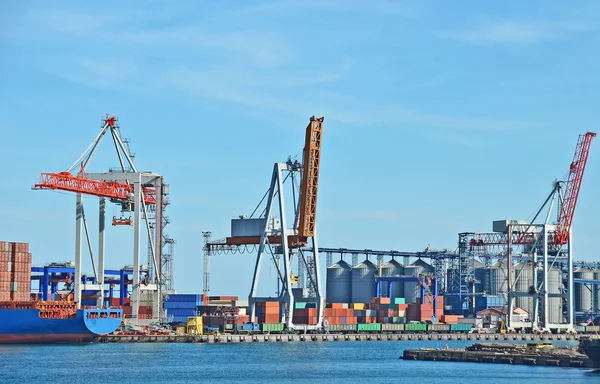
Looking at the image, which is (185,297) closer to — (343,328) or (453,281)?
(343,328)

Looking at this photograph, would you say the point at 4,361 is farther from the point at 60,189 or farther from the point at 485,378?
the point at 485,378

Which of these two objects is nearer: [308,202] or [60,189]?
[60,189]

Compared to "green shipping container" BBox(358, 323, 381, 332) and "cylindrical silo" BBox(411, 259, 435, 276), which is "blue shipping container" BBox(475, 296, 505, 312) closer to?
"cylindrical silo" BBox(411, 259, 435, 276)

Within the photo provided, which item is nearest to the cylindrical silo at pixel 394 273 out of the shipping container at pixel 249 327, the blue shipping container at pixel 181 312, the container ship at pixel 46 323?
the blue shipping container at pixel 181 312

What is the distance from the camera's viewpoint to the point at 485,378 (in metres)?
64.6

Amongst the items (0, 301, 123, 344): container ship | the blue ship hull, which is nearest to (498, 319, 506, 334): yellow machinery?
the blue ship hull

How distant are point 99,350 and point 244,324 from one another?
20.9m

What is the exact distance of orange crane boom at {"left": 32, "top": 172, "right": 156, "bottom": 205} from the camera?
287 feet

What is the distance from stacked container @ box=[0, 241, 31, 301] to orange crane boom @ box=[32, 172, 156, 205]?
22.6ft

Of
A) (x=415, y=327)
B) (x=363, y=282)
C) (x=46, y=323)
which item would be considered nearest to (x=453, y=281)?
(x=363, y=282)

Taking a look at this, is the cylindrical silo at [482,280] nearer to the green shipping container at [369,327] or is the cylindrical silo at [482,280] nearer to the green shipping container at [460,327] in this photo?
the green shipping container at [460,327]

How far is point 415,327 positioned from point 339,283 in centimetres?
3580

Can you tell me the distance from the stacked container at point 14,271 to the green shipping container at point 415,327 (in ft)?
142

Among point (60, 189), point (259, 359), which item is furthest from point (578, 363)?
point (60, 189)
